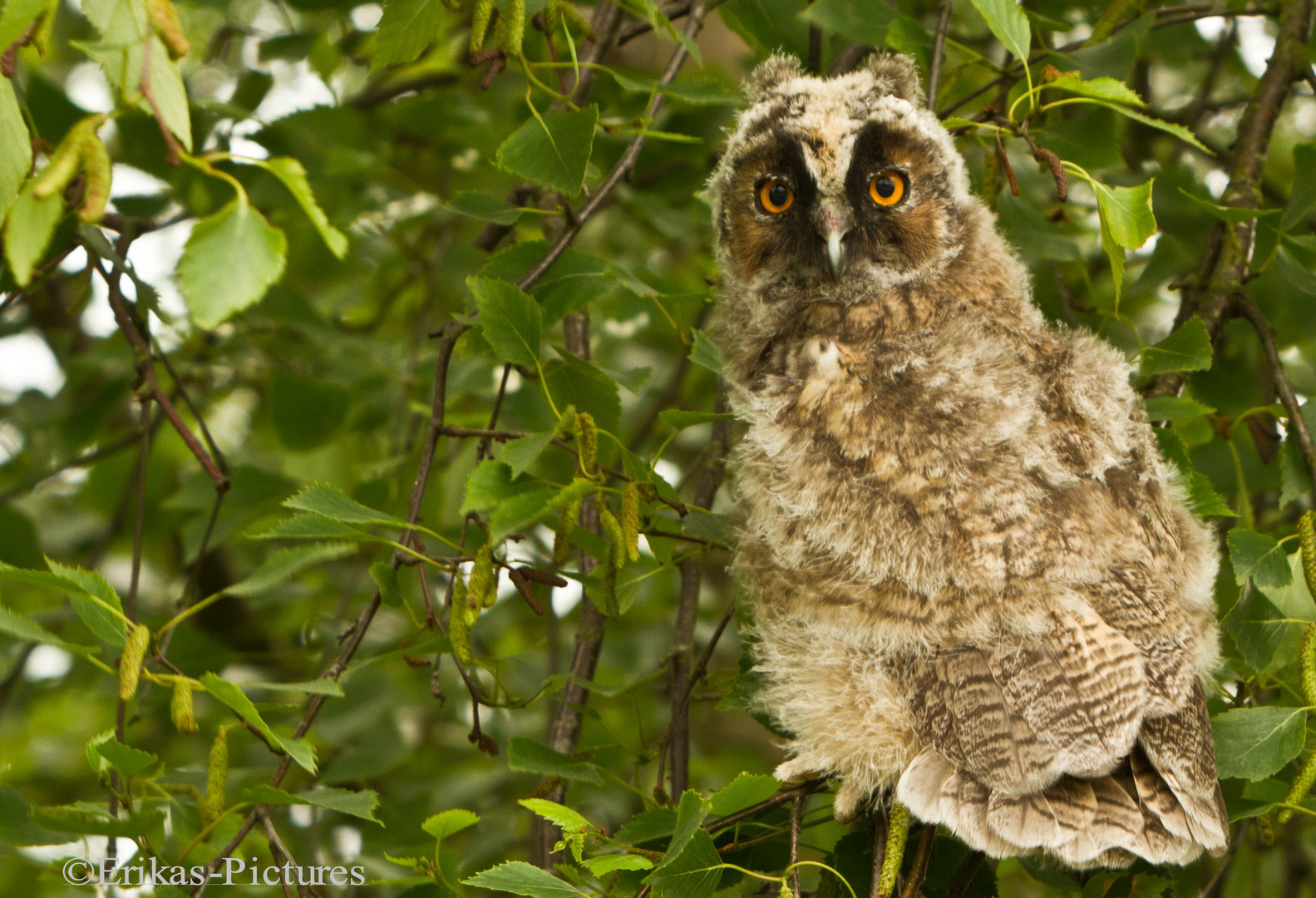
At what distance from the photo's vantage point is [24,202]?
947 mm

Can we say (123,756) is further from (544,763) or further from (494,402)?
(494,402)

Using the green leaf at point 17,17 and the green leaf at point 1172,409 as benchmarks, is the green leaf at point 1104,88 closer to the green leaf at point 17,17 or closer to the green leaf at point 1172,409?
the green leaf at point 1172,409

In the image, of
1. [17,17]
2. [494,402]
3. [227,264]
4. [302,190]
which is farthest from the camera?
[494,402]

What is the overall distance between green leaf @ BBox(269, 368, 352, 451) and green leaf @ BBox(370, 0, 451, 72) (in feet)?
3.21

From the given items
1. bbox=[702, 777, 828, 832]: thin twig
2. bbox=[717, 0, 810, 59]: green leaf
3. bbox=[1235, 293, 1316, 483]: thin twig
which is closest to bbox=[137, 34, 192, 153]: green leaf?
bbox=[702, 777, 828, 832]: thin twig

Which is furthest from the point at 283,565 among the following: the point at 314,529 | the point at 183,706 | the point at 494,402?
the point at 494,402

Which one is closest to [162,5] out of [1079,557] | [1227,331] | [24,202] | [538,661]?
[24,202]

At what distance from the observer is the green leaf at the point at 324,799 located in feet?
3.84

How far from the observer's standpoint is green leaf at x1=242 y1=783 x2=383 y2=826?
1.17m

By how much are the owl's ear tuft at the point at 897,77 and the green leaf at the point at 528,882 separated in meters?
1.30

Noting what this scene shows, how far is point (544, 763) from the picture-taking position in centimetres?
143

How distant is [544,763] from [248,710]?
0.45m

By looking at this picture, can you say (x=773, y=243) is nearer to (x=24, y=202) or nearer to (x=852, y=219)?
(x=852, y=219)

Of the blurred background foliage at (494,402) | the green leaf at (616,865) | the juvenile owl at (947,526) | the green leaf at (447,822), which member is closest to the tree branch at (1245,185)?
the blurred background foliage at (494,402)
